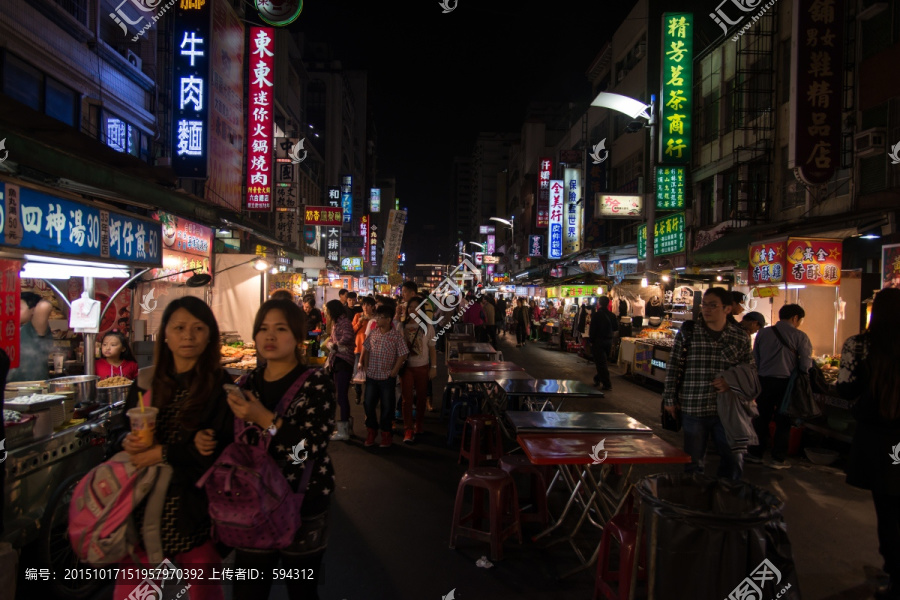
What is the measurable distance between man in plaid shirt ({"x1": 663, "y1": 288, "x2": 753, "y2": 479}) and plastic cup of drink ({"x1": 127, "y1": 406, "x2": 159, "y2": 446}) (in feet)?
14.6

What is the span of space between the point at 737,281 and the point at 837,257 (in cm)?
367

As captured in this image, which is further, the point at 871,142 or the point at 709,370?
the point at 871,142

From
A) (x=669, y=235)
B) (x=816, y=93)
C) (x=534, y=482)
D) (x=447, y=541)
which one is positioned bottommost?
(x=447, y=541)

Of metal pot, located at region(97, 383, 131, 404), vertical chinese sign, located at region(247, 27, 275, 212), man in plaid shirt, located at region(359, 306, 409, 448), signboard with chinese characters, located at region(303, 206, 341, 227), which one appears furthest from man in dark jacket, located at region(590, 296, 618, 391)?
signboard with chinese characters, located at region(303, 206, 341, 227)

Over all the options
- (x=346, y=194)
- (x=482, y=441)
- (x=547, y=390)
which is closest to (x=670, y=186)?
(x=547, y=390)

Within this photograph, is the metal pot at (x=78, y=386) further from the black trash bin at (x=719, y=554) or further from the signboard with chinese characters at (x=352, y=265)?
the signboard with chinese characters at (x=352, y=265)

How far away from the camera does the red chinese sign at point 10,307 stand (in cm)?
405

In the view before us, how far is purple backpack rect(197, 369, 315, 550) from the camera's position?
2.35 metres

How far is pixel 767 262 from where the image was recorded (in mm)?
9352

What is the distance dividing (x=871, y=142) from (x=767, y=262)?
280 cm

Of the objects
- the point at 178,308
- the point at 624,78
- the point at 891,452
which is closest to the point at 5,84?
the point at 178,308

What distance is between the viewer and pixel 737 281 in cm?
1237

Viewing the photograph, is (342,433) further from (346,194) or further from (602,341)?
(346,194)

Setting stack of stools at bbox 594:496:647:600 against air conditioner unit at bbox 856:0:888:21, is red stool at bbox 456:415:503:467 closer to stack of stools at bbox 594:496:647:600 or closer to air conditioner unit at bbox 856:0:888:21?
stack of stools at bbox 594:496:647:600
